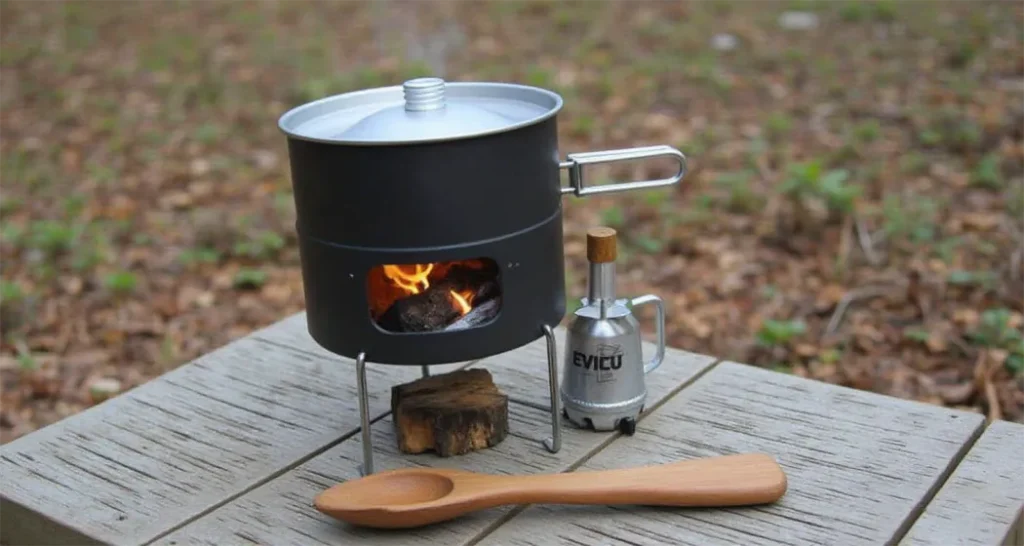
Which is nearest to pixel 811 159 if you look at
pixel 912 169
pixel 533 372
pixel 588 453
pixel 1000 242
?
pixel 912 169

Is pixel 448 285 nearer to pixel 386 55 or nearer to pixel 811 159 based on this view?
pixel 811 159

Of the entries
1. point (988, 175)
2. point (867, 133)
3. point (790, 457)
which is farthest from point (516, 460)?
point (867, 133)

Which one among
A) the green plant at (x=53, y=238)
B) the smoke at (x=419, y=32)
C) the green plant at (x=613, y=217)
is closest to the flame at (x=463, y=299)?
the green plant at (x=613, y=217)

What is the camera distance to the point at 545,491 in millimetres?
2135

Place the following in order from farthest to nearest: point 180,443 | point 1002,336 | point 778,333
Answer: point 778,333
point 1002,336
point 180,443

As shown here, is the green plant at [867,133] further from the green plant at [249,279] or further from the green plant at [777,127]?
the green plant at [249,279]

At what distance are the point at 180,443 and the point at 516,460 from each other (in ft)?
2.59

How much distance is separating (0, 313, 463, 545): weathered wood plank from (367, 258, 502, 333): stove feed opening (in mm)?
412

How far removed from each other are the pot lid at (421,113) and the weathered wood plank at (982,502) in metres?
1.08

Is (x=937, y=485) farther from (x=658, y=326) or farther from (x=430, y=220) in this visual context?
(x=430, y=220)

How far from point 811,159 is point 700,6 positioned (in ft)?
9.01

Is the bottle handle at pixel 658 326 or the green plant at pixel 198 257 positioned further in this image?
the green plant at pixel 198 257

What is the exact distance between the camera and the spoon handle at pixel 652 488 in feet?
A: 6.99

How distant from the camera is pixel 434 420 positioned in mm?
2406
